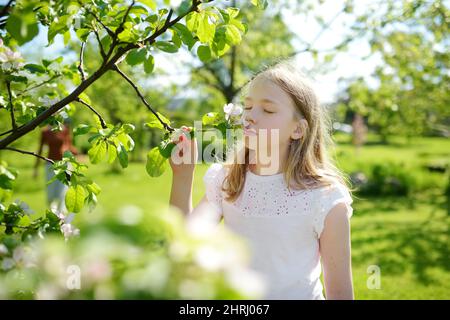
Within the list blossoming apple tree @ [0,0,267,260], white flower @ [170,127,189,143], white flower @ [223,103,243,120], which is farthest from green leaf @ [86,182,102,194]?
white flower @ [223,103,243,120]

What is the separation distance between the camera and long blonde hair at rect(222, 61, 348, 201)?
2217 mm

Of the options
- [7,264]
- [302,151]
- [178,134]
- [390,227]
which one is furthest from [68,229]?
[390,227]

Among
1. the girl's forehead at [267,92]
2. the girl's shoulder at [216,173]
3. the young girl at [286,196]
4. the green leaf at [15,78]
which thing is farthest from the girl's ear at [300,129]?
the green leaf at [15,78]

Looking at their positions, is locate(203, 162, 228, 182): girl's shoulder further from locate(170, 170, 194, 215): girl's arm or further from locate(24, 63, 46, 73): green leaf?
locate(24, 63, 46, 73): green leaf

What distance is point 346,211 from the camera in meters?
2.01

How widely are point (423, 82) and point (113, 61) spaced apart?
8.34m

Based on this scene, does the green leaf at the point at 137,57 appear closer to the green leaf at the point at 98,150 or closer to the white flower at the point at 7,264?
the green leaf at the point at 98,150

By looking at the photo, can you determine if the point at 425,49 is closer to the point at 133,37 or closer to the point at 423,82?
the point at 423,82

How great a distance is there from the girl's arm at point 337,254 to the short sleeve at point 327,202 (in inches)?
0.6

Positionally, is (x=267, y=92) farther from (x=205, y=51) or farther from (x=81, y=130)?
(x=81, y=130)

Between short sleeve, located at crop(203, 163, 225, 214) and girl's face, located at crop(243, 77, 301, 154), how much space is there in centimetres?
35

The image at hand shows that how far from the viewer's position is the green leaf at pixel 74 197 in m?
1.82

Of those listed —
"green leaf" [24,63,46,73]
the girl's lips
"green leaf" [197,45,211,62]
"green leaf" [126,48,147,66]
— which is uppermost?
"green leaf" [197,45,211,62]
